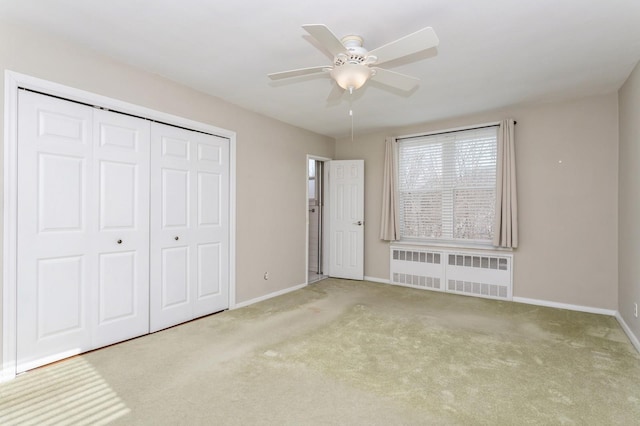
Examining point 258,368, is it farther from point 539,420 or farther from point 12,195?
point 12,195

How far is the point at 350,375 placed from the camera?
2361 mm

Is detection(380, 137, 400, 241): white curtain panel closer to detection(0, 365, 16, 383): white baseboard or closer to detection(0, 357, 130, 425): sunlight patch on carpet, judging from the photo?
detection(0, 357, 130, 425): sunlight patch on carpet

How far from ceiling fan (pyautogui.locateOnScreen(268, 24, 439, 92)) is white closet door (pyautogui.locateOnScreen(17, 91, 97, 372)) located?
5.95 ft

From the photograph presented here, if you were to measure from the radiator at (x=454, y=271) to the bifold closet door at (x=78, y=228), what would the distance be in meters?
3.68

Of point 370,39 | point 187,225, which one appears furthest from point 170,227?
point 370,39

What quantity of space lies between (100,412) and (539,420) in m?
2.62

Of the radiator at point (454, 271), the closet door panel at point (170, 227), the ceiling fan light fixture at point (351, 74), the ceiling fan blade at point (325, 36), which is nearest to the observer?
the ceiling fan blade at point (325, 36)

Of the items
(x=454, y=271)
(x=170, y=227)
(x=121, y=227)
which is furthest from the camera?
(x=454, y=271)

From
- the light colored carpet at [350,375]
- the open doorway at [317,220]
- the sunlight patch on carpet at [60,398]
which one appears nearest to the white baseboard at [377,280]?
the open doorway at [317,220]

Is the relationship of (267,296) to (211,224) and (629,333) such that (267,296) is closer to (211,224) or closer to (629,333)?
(211,224)

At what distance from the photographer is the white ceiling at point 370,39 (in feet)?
6.86

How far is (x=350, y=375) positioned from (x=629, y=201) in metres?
3.24

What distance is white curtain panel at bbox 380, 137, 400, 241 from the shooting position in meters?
5.13

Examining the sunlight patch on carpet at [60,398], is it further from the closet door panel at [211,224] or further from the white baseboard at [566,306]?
the white baseboard at [566,306]
